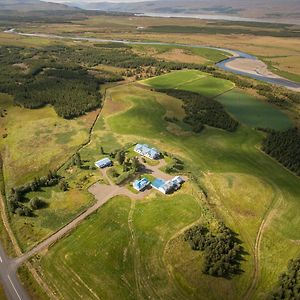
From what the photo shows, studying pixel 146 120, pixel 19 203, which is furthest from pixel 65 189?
pixel 146 120

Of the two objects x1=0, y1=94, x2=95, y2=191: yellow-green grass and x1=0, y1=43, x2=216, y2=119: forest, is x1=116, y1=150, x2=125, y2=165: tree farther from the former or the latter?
x1=0, y1=43, x2=216, y2=119: forest

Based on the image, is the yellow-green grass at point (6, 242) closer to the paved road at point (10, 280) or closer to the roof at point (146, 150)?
the paved road at point (10, 280)

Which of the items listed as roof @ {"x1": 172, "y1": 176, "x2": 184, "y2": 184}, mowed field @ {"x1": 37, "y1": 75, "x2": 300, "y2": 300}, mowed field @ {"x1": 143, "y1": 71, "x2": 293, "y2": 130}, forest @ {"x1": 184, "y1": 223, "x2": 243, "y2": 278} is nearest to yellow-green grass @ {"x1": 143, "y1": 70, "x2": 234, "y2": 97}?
mowed field @ {"x1": 143, "y1": 71, "x2": 293, "y2": 130}

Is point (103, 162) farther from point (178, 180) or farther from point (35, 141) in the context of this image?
point (35, 141)

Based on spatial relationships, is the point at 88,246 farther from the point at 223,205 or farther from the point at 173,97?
the point at 173,97

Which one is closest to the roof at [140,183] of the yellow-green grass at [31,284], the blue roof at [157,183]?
the blue roof at [157,183]

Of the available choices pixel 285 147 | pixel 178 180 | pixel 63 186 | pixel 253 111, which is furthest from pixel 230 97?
pixel 63 186
